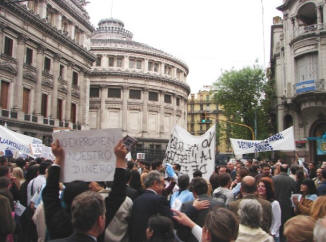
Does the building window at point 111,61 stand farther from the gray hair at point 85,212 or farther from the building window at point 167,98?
the gray hair at point 85,212

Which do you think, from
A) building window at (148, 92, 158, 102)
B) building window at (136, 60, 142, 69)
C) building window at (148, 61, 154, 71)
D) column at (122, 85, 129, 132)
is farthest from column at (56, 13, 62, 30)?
building window at (148, 92, 158, 102)

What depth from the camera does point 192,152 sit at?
9727 millimetres

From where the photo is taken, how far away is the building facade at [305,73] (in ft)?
83.2

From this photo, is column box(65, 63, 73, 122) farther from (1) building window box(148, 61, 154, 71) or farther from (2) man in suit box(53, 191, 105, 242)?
(2) man in suit box(53, 191, 105, 242)

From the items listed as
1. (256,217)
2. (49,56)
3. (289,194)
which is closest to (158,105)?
(49,56)

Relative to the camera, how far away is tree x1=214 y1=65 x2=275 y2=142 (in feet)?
123

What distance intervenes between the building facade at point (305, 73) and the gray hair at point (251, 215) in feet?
73.7

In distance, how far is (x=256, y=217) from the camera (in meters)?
3.90

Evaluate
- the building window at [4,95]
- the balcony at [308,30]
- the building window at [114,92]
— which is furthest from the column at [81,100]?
the balcony at [308,30]

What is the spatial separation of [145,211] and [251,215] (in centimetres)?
134

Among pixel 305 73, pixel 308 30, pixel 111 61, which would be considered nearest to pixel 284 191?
pixel 305 73

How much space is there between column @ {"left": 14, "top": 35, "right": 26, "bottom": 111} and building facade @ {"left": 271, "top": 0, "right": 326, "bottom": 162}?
70.1 feet

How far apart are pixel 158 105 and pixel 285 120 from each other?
3176 cm

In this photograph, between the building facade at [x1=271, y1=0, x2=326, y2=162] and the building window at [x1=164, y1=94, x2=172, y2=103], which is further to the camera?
the building window at [x1=164, y1=94, x2=172, y2=103]
